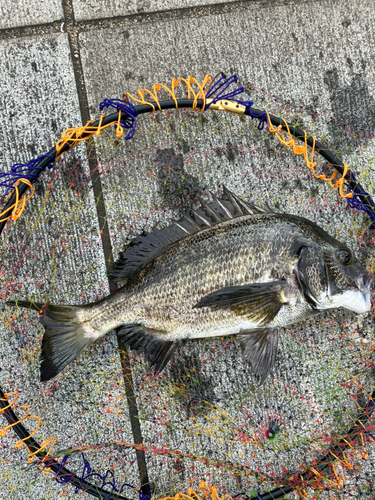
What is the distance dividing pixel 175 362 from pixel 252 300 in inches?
28.8

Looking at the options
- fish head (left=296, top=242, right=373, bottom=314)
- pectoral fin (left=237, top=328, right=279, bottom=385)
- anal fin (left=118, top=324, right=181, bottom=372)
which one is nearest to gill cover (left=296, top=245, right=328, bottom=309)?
fish head (left=296, top=242, right=373, bottom=314)

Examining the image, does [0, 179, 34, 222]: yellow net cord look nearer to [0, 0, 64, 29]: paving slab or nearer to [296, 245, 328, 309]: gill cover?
[0, 0, 64, 29]: paving slab

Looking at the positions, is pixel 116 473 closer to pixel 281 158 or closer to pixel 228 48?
pixel 281 158

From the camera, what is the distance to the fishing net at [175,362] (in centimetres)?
264

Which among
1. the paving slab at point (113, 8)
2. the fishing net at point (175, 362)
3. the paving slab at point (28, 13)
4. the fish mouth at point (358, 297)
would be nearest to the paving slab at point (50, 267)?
the fishing net at point (175, 362)

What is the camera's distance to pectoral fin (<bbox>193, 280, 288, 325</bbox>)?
2.23 metres

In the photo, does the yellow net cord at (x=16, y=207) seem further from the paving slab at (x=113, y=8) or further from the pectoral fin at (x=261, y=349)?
the pectoral fin at (x=261, y=349)

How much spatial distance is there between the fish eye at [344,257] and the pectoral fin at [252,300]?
0.34m

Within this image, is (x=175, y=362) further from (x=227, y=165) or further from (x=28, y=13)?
(x=28, y=13)

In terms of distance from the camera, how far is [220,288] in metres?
2.30

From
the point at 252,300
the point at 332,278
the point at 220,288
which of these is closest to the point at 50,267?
the point at 220,288

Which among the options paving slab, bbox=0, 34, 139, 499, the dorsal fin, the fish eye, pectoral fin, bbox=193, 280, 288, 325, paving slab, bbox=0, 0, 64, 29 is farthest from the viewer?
paving slab, bbox=0, 0, 64, 29

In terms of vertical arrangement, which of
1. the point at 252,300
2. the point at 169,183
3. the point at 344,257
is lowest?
the point at 252,300

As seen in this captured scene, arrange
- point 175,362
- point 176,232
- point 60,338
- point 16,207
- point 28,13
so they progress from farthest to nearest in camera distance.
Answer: point 28,13
point 175,362
point 176,232
point 60,338
point 16,207
